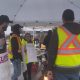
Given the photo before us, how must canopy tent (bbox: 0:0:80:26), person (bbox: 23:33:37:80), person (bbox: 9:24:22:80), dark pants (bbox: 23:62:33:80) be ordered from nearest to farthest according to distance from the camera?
canopy tent (bbox: 0:0:80:26)
person (bbox: 9:24:22:80)
person (bbox: 23:33:37:80)
dark pants (bbox: 23:62:33:80)

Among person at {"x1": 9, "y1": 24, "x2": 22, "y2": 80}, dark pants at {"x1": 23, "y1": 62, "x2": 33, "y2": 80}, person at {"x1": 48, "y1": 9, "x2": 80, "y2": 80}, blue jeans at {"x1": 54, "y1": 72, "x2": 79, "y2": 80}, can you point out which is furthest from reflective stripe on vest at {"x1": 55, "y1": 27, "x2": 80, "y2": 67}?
dark pants at {"x1": 23, "y1": 62, "x2": 33, "y2": 80}

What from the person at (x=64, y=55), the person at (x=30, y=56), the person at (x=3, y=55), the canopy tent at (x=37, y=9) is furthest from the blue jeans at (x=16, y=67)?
the person at (x=64, y=55)

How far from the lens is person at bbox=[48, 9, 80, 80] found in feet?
21.8

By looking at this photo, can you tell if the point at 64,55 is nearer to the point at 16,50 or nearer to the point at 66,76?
the point at 66,76

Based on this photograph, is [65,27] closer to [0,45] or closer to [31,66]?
[0,45]

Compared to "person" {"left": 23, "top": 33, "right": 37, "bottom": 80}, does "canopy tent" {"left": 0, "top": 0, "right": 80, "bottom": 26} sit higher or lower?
higher

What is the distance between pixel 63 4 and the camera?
9.91m

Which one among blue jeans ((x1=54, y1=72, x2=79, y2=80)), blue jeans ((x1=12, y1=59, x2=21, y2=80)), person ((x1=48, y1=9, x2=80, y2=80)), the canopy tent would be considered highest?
the canopy tent

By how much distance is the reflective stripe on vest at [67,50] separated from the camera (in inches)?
262

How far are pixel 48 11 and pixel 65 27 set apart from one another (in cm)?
347

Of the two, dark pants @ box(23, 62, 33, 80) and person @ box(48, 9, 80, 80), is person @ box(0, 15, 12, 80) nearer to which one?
person @ box(48, 9, 80, 80)

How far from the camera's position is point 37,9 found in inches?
405

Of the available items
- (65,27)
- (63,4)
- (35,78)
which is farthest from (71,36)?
(35,78)

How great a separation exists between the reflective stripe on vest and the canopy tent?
3210 millimetres
